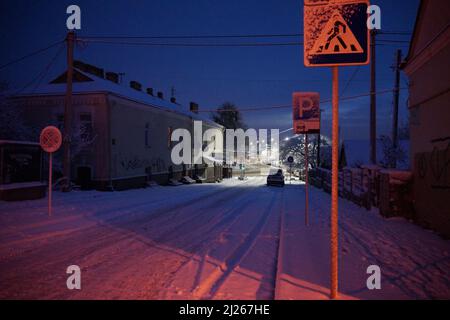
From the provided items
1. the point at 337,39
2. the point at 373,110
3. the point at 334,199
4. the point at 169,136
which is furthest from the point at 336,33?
the point at 169,136

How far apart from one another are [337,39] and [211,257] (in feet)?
15.0

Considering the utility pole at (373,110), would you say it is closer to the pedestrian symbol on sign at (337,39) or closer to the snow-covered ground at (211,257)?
the snow-covered ground at (211,257)

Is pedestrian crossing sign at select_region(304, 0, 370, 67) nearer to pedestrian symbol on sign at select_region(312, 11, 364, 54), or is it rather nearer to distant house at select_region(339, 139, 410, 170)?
pedestrian symbol on sign at select_region(312, 11, 364, 54)

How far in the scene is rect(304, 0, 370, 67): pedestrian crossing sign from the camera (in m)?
4.17

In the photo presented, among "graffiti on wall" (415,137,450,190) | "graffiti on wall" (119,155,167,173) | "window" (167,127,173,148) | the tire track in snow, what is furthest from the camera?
"window" (167,127,173,148)

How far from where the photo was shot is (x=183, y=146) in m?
40.2

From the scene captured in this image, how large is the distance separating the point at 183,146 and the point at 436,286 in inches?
1426

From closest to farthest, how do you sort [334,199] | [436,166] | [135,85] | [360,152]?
[334,199]
[436,166]
[135,85]
[360,152]

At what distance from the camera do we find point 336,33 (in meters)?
4.23

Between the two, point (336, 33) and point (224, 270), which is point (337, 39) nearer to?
point (336, 33)

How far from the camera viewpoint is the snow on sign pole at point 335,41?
417 cm

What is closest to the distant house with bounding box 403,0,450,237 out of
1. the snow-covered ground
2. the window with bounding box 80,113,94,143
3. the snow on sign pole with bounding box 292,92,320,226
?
the snow-covered ground

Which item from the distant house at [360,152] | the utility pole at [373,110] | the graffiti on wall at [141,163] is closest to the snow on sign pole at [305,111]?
the utility pole at [373,110]
